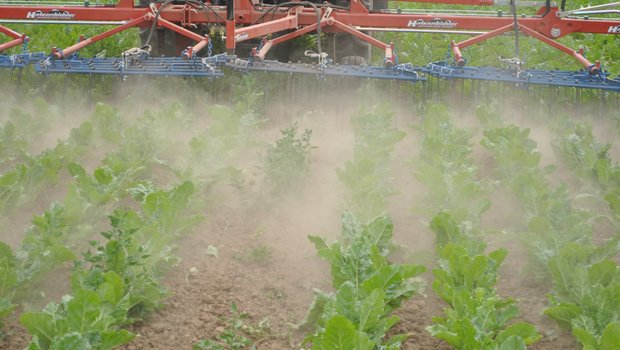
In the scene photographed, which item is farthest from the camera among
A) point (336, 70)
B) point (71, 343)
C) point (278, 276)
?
point (336, 70)

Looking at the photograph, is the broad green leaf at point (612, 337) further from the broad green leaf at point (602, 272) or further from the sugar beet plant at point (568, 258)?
the broad green leaf at point (602, 272)

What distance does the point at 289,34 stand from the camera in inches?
348

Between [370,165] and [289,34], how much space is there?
2.83 m

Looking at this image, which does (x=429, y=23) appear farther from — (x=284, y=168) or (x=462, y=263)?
(x=462, y=263)

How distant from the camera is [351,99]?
28.0ft

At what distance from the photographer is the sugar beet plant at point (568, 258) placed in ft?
13.5

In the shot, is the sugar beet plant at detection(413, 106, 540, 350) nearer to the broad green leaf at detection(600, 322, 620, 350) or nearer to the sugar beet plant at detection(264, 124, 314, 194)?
the broad green leaf at detection(600, 322, 620, 350)

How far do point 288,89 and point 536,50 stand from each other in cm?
479

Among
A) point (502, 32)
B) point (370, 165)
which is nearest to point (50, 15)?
point (370, 165)

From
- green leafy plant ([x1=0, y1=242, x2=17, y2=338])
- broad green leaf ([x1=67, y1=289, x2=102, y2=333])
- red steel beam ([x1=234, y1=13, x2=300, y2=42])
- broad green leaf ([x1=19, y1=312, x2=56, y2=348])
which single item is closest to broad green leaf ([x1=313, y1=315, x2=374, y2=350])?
broad green leaf ([x1=67, y1=289, x2=102, y2=333])

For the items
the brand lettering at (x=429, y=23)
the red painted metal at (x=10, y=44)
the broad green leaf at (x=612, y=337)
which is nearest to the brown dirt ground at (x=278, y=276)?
the broad green leaf at (x=612, y=337)

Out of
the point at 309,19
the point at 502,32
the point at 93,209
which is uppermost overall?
the point at 309,19

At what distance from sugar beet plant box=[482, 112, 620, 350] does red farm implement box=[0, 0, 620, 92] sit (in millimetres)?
1953

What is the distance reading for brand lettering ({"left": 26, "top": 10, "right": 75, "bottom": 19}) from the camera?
8.88m
